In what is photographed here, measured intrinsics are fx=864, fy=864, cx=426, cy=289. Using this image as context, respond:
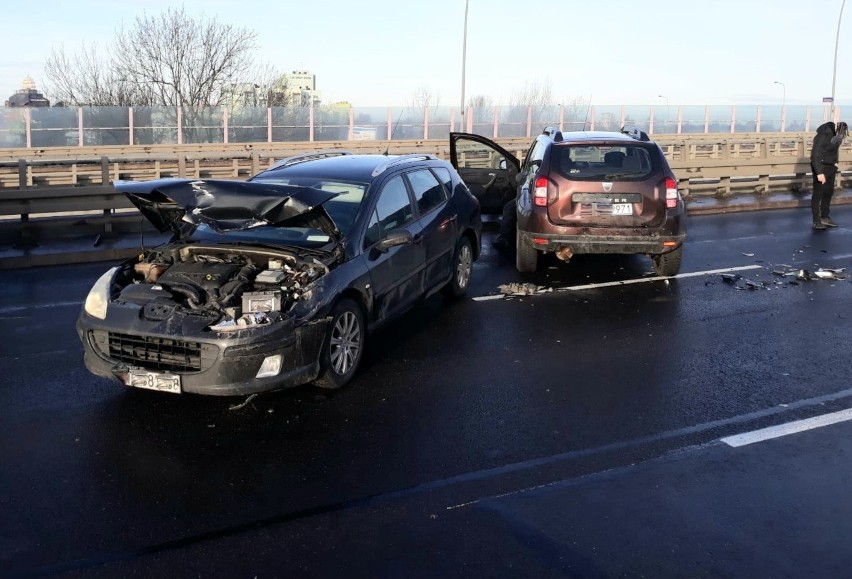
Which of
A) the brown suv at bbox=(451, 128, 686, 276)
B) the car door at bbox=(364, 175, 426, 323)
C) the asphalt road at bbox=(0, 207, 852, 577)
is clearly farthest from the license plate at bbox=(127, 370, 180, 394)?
the brown suv at bbox=(451, 128, 686, 276)

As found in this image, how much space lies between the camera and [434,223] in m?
8.26

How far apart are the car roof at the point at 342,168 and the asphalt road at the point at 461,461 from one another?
1462 mm

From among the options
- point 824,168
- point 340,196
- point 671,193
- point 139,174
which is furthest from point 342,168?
point 139,174

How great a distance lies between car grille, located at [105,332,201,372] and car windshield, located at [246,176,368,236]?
1662mm

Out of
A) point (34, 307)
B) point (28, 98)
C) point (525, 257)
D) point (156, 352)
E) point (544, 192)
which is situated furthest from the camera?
point (28, 98)

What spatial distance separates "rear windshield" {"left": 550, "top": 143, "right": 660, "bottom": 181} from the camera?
9828 mm

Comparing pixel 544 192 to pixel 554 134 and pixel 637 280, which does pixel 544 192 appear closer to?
pixel 554 134

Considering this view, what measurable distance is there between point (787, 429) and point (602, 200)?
4.61 meters

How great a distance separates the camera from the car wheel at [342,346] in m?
6.08

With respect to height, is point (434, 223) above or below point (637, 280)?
above

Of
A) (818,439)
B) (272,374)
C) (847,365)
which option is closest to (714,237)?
(847,365)

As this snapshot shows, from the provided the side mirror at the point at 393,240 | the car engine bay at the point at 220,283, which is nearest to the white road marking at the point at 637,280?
the side mirror at the point at 393,240

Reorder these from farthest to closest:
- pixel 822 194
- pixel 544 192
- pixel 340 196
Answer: pixel 822 194 → pixel 544 192 → pixel 340 196

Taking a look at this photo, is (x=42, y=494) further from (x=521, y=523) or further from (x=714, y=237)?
(x=714, y=237)
